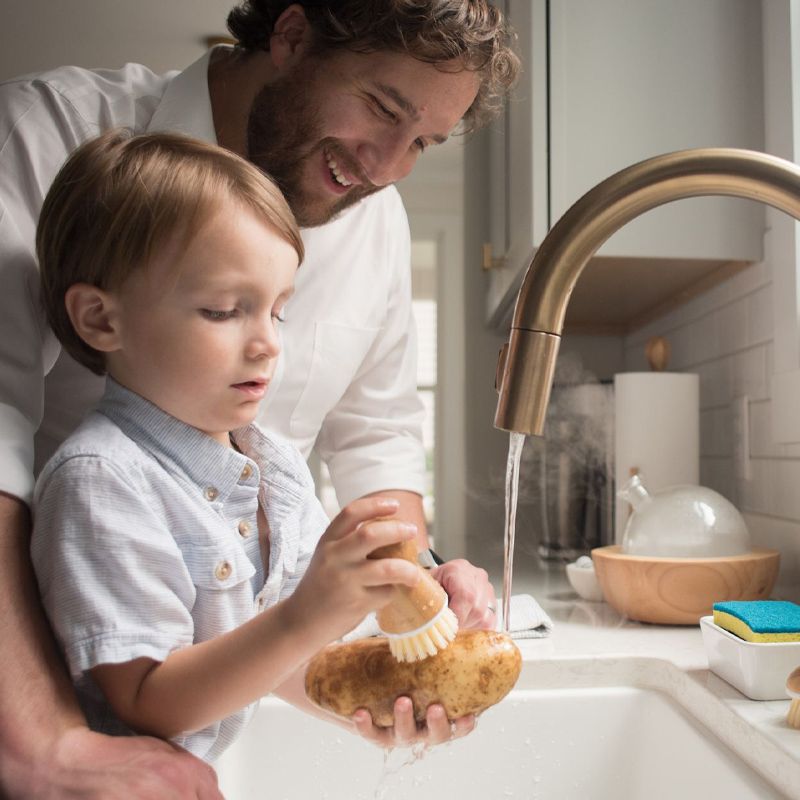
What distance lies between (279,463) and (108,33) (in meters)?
1.77

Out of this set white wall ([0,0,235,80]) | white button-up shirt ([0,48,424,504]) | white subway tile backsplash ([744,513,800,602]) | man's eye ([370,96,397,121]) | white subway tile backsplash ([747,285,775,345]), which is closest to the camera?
white button-up shirt ([0,48,424,504])

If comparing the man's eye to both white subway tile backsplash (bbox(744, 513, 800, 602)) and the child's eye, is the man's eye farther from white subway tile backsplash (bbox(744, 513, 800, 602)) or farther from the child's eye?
white subway tile backsplash (bbox(744, 513, 800, 602))

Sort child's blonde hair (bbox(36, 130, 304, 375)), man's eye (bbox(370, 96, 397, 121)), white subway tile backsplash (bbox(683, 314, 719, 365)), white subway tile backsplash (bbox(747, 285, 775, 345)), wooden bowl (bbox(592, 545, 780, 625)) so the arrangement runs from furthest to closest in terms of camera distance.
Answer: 1. white subway tile backsplash (bbox(683, 314, 719, 365))
2. white subway tile backsplash (bbox(747, 285, 775, 345))
3. wooden bowl (bbox(592, 545, 780, 625))
4. man's eye (bbox(370, 96, 397, 121))
5. child's blonde hair (bbox(36, 130, 304, 375))

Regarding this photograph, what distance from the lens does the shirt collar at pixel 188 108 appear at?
1.02m

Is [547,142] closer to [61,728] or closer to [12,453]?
[12,453]

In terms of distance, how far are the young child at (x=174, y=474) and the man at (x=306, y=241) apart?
39mm

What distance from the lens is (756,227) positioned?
1455 mm

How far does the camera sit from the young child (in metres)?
0.56

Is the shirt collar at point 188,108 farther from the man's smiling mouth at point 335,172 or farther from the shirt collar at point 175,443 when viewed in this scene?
the shirt collar at point 175,443

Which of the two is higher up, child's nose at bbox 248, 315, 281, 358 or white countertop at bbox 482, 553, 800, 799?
child's nose at bbox 248, 315, 281, 358

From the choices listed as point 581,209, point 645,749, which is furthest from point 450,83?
point 645,749

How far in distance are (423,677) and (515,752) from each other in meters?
0.51

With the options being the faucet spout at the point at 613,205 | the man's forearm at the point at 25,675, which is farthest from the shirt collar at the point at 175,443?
the faucet spout at the point at 613,205

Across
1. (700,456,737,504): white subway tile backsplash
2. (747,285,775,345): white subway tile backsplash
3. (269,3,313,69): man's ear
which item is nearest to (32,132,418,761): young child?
(269,3,313,69): man's ear
